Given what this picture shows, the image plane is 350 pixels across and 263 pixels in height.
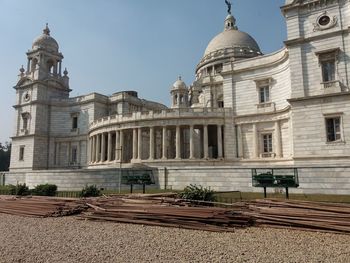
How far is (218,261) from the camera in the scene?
28.2 feet

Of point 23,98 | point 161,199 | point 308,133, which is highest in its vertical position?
Answer: point 23,98

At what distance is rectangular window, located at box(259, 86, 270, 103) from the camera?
1560 inches

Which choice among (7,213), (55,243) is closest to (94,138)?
(7,213)

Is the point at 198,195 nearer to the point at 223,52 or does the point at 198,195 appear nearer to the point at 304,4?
the point at 304,4

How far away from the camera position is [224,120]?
134 feet

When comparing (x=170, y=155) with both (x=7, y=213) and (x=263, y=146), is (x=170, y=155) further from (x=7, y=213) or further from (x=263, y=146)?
(x=7, y=213)

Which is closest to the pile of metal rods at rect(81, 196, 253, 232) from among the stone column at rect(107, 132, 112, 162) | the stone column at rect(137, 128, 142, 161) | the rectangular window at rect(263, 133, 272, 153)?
the stone column at rect(137, 128, 142, 161)

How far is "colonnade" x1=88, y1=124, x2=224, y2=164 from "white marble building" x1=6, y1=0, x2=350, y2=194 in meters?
0.18

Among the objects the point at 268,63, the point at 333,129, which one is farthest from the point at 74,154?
the point at 333,129

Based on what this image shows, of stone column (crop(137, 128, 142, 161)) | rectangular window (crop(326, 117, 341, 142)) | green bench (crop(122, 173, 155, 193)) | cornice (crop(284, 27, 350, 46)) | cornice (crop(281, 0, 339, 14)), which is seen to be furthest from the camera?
stone column (crop(137, 128, 142, 161))

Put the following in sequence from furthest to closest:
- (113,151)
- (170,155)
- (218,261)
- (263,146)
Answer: (113,151) → (170,155) → (263,146) → (218,261)

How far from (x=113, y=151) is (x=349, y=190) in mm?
34518

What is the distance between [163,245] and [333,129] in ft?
82.6

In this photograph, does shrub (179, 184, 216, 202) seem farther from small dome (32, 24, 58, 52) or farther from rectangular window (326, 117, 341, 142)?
small dome (32, 24, 58, 52)
